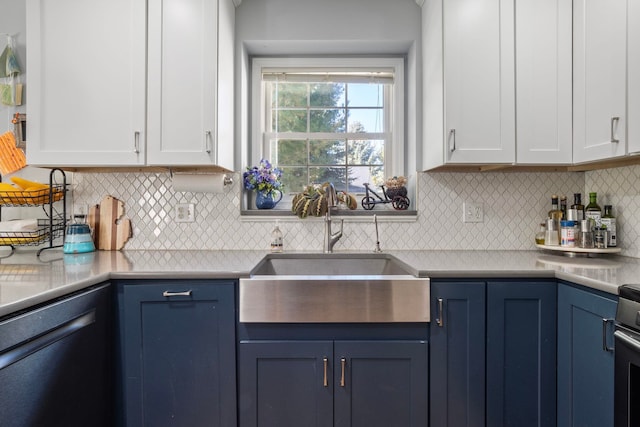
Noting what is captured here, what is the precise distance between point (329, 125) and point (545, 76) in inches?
47.5

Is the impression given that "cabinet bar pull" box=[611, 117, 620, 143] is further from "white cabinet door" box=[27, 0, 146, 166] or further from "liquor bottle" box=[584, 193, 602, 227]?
"white cabinet door" box=[27, 0, 146, 166]

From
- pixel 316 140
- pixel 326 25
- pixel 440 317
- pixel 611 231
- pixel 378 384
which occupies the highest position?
pixel 326 25

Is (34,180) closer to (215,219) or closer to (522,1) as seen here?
(215,219)

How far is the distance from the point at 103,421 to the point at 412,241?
168 centimetres

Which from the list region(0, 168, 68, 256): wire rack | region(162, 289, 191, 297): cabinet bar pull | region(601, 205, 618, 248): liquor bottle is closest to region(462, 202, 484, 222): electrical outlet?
region(601, 205, 618, 248): liquor bottle

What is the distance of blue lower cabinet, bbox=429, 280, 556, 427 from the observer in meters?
1.42

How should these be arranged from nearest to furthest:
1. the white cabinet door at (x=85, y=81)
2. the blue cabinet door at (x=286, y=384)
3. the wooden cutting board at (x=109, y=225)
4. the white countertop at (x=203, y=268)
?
the white countertop at (x=203, y=268) < the blue cabinet door at (x=286, y=384) < the white cabinet door at (x=85, y=81) < the wooden cutting board at (x=109, y=225)

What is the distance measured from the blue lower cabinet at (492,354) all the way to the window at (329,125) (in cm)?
108

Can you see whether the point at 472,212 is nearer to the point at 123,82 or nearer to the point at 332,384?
the point at 332,384

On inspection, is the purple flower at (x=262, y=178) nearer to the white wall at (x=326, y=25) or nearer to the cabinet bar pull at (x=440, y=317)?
the white wall at (x=326, y=25)

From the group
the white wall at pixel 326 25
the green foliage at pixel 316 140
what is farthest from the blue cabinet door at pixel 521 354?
the green foliage at pixel 316 140

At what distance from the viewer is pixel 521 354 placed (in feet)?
4.69

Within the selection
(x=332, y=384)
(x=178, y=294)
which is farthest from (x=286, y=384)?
(x=178, y=294)

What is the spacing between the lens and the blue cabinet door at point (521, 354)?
4.66ft
